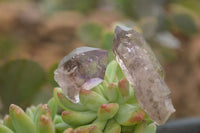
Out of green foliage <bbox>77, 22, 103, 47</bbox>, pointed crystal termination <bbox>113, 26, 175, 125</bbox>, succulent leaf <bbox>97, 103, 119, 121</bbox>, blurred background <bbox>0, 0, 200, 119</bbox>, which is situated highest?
pointed crystal termination <bbox>113, 26, 175, 125</bbox>

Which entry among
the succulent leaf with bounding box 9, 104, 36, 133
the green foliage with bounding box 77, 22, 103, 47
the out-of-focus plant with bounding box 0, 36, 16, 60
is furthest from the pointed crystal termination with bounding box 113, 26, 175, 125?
the out-of-focus plant with bounding box 0, 36, 16, 60

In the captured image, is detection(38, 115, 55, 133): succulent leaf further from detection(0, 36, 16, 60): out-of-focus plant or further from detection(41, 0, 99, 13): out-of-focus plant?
detection(41, 0, 99, 13): out-of-focus plant

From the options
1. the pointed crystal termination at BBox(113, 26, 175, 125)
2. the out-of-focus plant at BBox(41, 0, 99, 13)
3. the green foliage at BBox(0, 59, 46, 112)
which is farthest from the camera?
the out-of-focus plant at BBox(41, 0, 99, 13)

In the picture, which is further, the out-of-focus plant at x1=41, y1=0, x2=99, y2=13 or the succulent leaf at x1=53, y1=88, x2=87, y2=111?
the out-of-focus plant at x1=41, y1=0, x2=99, y2=13

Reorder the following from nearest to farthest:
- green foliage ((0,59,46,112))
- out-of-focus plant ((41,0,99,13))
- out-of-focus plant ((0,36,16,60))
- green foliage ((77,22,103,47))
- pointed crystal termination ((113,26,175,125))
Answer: pointed crystal termination ((113,26,175,125))
green foliage ((0,59,46,112))
green foliage ((77,22,103,47))
out-of-focus plant ((0,36,16,60))
out-of-focus plant ((41,0,99,13))

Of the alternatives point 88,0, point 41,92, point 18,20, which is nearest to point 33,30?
point 18,20

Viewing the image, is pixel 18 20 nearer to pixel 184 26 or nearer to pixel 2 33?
pixel 2 33

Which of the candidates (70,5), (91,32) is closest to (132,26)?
(91,32)
